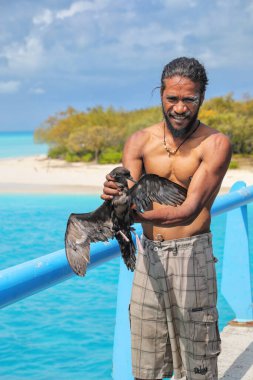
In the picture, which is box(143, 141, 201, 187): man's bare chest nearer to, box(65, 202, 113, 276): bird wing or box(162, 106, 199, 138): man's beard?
box(162, 106, 199, 138): man's beard

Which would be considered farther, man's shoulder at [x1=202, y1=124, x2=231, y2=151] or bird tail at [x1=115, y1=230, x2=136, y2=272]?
man's shoulder at [x1=202, y1=124, x2=231, y2=151]

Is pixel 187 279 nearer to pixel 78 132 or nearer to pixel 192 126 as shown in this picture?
pixel 192 126

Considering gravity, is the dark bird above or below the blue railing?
above

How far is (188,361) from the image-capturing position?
2406 mm

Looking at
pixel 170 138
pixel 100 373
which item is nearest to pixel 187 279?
pixel 170 138

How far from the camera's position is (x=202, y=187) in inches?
88.9

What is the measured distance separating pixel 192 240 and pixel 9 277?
3.43ft

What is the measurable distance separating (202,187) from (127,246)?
0.40m

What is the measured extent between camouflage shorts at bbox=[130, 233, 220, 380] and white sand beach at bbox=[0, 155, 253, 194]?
66.3ft

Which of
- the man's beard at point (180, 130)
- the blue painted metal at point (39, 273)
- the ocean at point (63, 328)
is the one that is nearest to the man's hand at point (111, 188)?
the blue painted metal at point (39, 273)

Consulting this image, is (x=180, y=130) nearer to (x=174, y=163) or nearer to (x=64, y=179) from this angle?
(x=174, y=163)

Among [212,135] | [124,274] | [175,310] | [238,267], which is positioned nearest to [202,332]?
[175,310]

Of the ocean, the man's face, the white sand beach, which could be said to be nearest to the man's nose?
the man's face

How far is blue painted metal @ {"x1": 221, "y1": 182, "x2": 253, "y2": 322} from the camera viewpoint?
4188 mm
